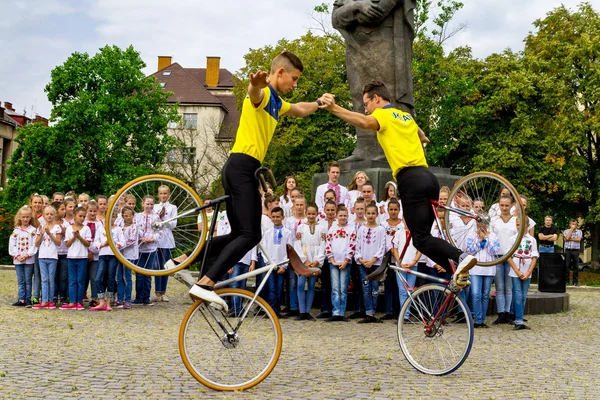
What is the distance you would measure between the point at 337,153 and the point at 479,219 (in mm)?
37851

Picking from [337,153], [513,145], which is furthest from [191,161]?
[513,145]

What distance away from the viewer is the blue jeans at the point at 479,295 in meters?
12.3

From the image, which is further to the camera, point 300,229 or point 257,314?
point 300,229

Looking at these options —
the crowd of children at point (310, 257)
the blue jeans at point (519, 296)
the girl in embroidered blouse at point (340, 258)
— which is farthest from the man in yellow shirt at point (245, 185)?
the blue jeans at point (519, 296)

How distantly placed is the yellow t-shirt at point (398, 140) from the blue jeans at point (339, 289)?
511 centimetres

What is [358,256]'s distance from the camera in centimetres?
1273

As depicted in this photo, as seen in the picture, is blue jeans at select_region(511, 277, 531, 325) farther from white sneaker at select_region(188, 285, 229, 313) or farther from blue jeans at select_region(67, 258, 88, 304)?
blue jeans at select_region(67, 258, 88, 304)

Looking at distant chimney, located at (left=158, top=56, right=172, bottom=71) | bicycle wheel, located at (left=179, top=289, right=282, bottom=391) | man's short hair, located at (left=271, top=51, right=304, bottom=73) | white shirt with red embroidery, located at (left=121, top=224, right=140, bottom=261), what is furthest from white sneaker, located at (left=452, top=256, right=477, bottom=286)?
distant chimney, located at (left=158, top=56, right=172, bottom=71)

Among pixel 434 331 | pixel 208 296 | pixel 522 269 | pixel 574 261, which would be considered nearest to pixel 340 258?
A: pixel 522 269

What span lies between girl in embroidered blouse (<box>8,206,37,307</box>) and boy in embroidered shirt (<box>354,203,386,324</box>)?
6176 millimetres

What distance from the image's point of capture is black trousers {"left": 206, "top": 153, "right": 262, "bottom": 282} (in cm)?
690

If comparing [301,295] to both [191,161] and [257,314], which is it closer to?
[257,314]

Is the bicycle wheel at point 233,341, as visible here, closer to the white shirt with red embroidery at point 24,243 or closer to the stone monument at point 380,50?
the white shirt with red embroidery at point 24,243

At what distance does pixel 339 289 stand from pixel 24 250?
6.11m
